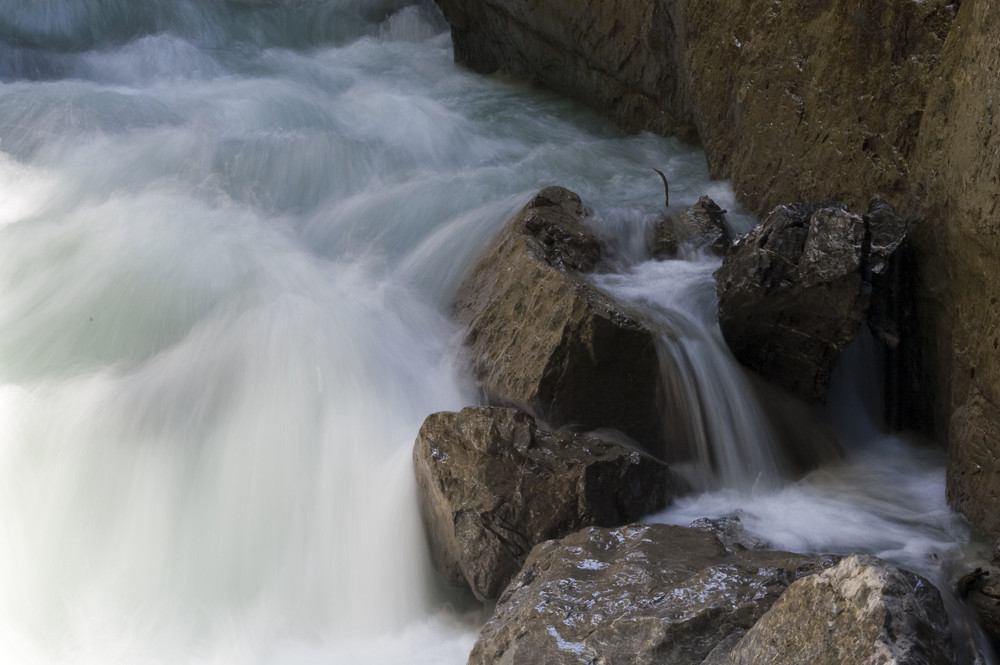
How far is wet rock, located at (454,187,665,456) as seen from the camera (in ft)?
14.6

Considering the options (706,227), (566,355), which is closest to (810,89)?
(706,227)

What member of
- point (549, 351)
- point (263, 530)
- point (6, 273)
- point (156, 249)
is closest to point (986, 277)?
point (549, 351)

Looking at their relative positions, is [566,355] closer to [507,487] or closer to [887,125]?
[507,487]

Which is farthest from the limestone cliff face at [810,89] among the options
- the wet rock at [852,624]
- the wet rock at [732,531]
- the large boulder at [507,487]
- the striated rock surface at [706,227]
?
the wet rock at [852,624]

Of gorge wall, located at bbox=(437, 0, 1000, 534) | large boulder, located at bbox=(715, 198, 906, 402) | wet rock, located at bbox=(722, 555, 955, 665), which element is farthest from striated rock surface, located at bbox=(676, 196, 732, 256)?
wet rock, located at bbox=(722, 555, 955, 665)

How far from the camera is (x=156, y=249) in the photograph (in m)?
5.68

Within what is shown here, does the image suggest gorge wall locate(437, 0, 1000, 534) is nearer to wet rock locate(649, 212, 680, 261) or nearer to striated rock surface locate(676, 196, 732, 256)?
striated rock surface locate(676, 196, 732, 256)

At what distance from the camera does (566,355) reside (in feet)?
14.6

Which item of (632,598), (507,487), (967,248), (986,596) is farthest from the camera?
(967,248)

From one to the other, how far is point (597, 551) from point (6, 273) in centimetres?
390

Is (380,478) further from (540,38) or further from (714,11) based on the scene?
(540,38)

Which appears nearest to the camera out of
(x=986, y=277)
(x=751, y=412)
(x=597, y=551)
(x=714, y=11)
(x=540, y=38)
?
(x=597, y=551)

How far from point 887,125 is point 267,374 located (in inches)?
132

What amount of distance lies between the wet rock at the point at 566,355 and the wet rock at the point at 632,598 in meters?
0.95
